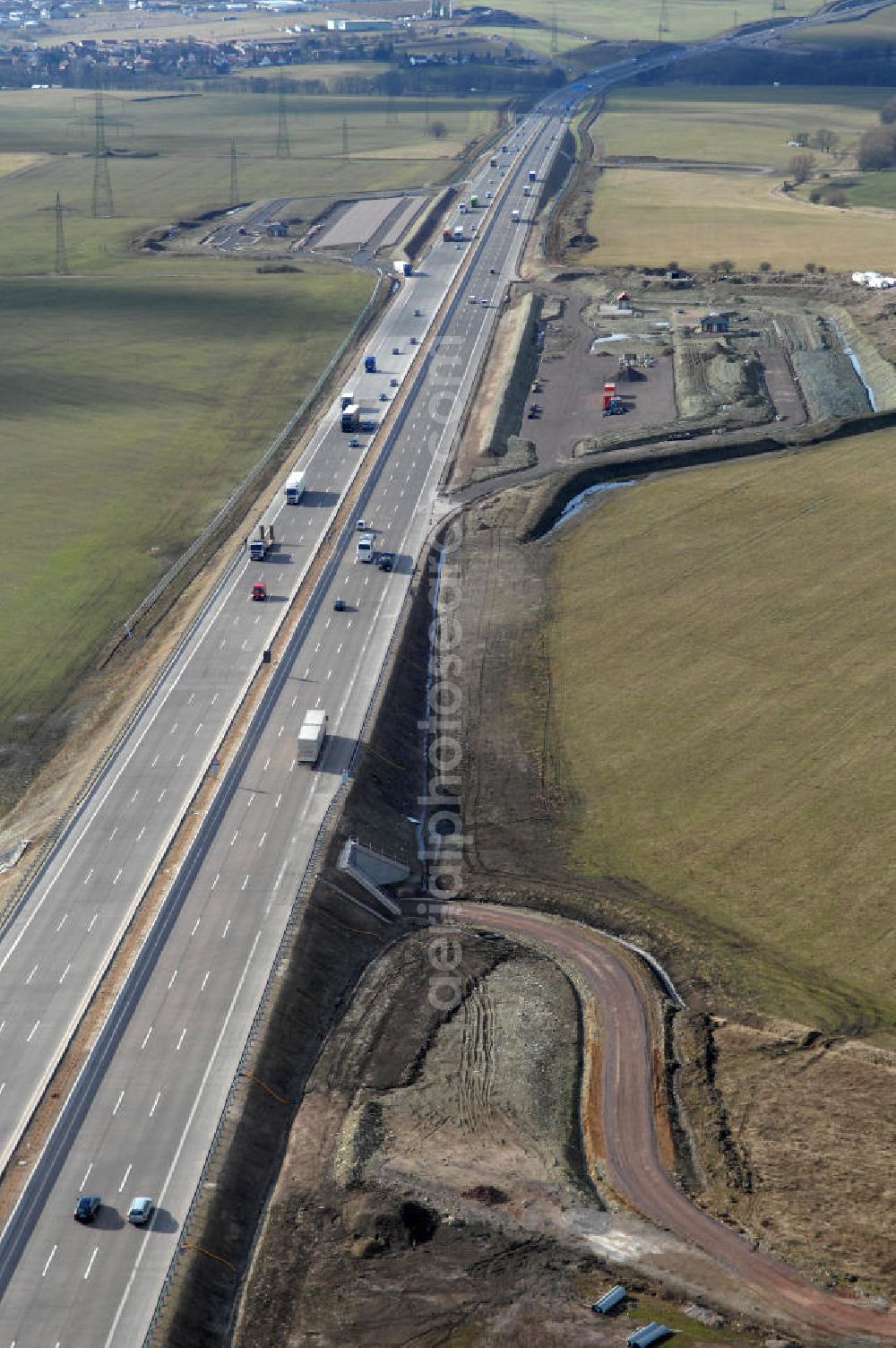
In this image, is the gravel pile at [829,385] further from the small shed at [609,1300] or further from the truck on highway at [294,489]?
the small shed at [609,1300]

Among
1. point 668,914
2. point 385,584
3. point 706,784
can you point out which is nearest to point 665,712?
point 706,784

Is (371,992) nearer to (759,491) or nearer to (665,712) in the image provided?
(665,712)

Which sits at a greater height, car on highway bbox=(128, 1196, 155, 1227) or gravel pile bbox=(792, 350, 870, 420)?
gravel pile bbox=(792, 350, 870, 420)

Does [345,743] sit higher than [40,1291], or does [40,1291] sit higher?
[345,743]

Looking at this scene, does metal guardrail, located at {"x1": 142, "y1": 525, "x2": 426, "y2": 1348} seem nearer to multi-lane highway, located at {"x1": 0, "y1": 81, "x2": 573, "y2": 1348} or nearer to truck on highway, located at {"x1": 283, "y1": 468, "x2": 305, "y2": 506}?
multi-lane highway, located at {"x1": 0, "y1": 81, "x2": 573, "y2": 1348}

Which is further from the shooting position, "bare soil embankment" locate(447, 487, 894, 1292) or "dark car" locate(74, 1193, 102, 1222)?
"bare soil embankment" locate(447, 487, 894, 1292)

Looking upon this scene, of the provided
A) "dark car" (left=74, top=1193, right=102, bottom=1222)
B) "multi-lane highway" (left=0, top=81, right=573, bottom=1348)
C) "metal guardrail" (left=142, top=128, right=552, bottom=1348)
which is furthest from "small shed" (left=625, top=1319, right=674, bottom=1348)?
"dark car" (left=74, top=1193, right=102, bottom=1222)

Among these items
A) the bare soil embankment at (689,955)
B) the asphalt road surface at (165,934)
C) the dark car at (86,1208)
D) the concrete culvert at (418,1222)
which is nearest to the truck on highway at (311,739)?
the asphalt road surface at (165,934)
